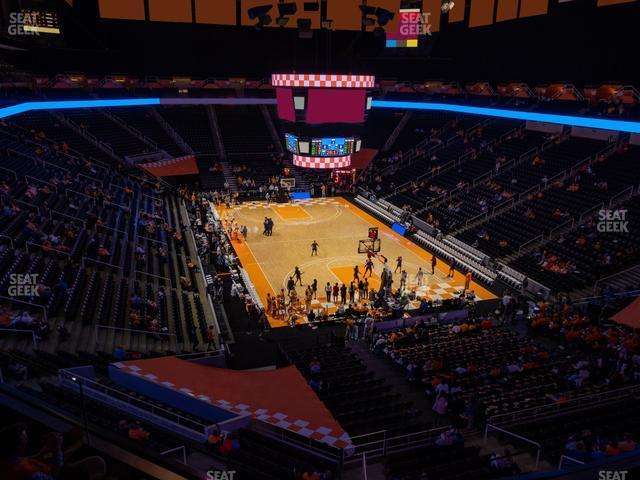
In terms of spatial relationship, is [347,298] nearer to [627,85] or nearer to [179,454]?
[179,454]

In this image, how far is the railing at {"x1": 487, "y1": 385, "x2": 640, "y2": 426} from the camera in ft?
35.0

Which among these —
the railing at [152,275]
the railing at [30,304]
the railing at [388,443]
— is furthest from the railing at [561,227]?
the railing at [30,304]

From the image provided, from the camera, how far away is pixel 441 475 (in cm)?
809

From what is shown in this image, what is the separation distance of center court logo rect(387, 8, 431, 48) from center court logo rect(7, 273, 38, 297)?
33964mm

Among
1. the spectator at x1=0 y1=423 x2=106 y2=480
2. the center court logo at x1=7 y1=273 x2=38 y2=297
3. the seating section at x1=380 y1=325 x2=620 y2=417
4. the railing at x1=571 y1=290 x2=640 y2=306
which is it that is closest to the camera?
the spectator at x1=0 y1=423 x2=106 y2=480

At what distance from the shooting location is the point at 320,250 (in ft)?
86.8

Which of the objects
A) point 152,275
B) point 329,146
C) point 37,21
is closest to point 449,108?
point 329,146

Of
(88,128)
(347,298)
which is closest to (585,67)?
(347,298)

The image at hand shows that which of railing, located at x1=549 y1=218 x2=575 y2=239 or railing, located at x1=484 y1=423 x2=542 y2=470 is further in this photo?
railing, located at x1=549 y1=218 x2=575 y2=239

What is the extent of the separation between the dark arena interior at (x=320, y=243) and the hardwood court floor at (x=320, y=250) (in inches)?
8.1

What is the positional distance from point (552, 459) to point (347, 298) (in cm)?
1251

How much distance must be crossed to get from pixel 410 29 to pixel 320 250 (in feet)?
78.4

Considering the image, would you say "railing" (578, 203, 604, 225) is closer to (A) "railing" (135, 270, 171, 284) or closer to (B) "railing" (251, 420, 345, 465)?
(A) "railing" (135, 270, 171, 284)

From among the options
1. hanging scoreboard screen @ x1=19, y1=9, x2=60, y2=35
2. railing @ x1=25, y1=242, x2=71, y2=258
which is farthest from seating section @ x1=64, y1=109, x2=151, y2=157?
railing @ x1=25, y1=242, x2=71, y2=258
